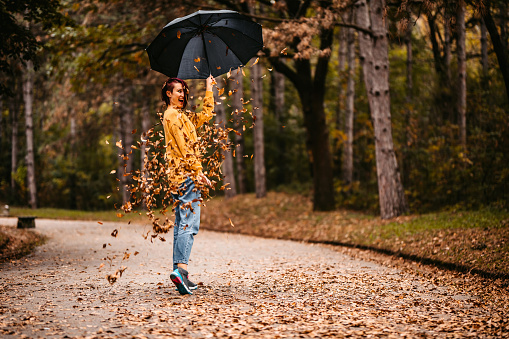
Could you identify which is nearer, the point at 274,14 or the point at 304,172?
the point at 274,14

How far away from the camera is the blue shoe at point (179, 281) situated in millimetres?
5396

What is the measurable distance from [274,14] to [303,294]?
13.9 m

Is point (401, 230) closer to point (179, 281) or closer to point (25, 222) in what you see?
point (179, 281)

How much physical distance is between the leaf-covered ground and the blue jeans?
3.76ft

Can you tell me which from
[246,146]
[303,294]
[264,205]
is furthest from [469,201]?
[246,146]

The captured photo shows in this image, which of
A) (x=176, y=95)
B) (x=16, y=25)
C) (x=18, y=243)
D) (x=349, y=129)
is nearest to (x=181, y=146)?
(x=176, y=95)

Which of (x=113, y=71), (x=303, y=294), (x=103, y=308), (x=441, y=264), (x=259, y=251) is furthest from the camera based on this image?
(x=113, y=71)

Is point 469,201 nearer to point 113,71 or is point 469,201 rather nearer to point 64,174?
point 113,71

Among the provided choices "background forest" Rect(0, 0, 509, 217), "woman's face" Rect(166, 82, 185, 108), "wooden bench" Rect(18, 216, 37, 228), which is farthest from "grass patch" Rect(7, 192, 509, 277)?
"wooden bench" Rect(18, 216, 37, 228)

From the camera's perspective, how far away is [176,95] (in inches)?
231

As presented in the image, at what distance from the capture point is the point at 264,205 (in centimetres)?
1852

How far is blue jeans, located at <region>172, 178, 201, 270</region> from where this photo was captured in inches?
222

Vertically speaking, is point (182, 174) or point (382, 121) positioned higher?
point (382, 121)

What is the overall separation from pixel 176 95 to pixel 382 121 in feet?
27.1
